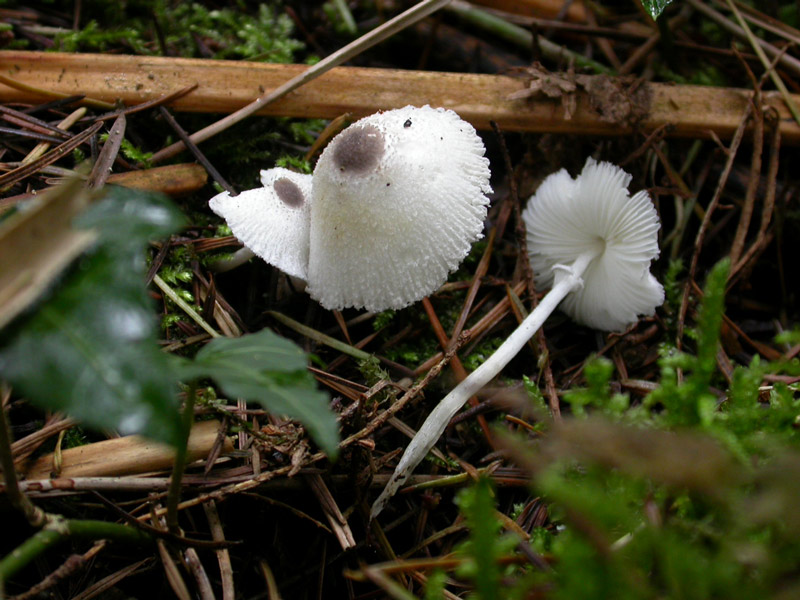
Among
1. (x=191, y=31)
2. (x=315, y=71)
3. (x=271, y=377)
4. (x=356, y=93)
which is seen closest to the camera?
(x=271, y=377)

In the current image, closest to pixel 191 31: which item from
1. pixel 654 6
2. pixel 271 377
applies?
pixel 654 6

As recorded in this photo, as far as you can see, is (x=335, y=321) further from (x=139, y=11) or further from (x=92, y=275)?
(x=139, y=11)

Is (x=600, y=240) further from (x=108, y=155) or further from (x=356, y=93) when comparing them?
(x=108, y=155)

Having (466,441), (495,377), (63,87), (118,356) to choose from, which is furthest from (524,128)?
(118,356)

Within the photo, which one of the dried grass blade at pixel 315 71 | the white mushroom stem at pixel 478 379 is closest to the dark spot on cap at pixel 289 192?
the dried grass blade at pixel 315 71

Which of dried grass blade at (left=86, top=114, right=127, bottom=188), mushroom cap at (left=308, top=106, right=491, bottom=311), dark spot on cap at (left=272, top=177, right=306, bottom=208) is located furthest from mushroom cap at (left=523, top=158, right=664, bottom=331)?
dried grass blade at (left=86, top=114, right=127, bottom=188)

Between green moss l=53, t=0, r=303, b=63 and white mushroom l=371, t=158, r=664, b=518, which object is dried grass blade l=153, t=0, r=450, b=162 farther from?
white mushroom l=371, t=158, r=664, b=518

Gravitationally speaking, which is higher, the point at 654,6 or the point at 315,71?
the point at 654,6
